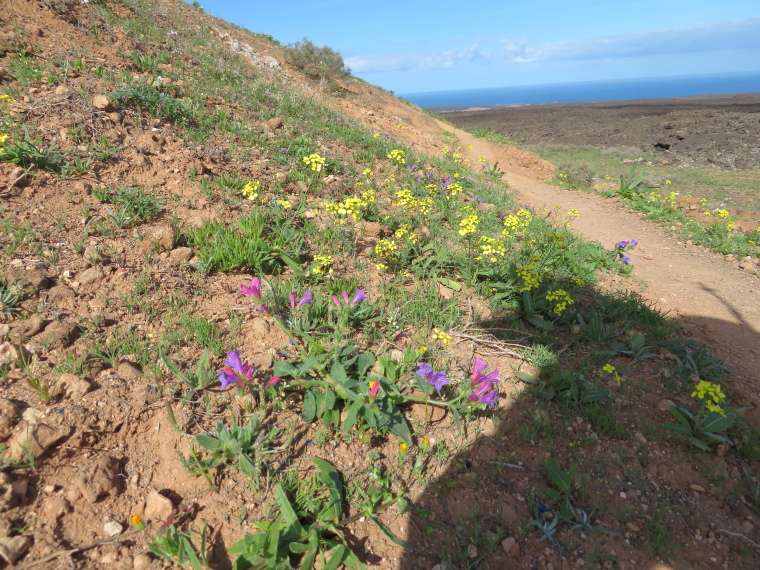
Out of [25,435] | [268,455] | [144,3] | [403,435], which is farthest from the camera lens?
[144,3]

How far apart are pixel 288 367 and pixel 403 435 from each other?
78cm

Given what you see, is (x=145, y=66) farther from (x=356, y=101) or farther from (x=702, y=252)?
(x=356, y=101)

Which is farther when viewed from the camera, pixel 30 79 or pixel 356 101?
pixel 356 101

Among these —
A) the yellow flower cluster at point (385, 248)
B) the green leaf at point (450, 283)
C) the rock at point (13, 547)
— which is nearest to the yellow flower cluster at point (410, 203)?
the yellow flower cluster at point (385, 248)

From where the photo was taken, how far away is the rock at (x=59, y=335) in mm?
2342

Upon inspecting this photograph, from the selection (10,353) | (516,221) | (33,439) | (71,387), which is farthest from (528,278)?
(10,353)

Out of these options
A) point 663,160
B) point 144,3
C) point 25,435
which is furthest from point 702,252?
point 144,3

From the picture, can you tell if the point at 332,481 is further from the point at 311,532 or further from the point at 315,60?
the point at 315,60

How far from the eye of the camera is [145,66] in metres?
6.16

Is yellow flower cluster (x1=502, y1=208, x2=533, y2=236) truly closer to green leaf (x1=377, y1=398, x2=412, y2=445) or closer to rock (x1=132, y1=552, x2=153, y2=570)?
green leaf (x1=377, y1=398, x2=412, y2=445)

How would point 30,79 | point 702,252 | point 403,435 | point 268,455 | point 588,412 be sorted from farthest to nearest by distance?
point 702,252, point 30,79, point 588,412, point 403,435, point 268,455

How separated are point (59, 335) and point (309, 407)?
1597 mm

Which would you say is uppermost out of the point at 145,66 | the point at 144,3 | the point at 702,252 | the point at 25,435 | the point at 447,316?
the point at 144,3

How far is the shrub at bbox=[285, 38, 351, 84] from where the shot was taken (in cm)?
1595
